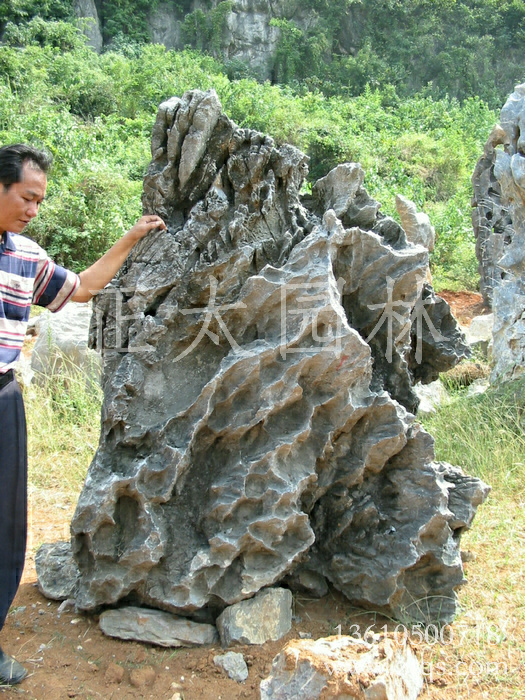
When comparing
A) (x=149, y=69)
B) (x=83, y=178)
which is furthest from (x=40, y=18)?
(x=83, y=178)

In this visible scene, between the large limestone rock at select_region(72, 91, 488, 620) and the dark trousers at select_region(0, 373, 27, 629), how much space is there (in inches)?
8.6

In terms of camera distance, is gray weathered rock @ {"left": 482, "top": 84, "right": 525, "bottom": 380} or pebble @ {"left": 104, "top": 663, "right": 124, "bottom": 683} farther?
gray weathered rock @ {"left": 482, "top": 84, "right": 525, "bottom": 380}

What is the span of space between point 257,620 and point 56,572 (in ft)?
2.92

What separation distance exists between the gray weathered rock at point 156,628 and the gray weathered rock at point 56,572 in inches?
10.5

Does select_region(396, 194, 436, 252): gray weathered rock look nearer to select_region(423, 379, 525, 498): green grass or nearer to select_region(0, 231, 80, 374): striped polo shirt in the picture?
select_region(423, 379, 525, 498): green grass

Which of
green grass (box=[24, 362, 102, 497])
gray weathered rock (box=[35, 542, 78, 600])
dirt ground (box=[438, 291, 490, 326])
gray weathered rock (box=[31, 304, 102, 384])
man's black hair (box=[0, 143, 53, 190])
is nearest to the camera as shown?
man's black hair (box=[0, 143, 53, 190])

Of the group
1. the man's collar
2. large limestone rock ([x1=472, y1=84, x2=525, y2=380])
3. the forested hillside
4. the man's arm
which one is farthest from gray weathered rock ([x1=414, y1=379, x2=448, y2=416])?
the forested hillside

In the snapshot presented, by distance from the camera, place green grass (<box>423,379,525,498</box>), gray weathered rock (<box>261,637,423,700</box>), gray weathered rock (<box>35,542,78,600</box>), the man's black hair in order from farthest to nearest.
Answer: green grass (<box>423,379,525,498</box>) → gray weathered rock (<box>35,542,78,600</box>) → the man's black hair → gray weathered rock (<box>261,637,423,700</box>)

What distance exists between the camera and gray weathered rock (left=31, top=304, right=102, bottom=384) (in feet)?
16.3

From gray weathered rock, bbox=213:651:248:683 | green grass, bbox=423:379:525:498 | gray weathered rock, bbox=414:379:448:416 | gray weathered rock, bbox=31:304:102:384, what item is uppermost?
gray weathered rock, bbox=213:651:248:683

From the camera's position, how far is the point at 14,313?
2162 mm

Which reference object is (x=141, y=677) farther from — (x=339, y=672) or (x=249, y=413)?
(x=249, y=413)

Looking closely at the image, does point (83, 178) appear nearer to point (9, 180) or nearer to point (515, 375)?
point (515, 375)

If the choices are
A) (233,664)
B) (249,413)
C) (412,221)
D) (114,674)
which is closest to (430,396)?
(249,413)
